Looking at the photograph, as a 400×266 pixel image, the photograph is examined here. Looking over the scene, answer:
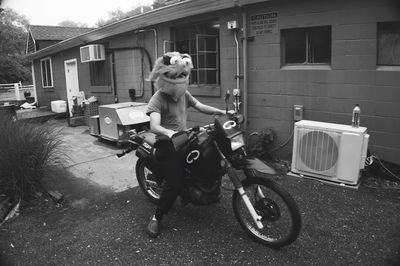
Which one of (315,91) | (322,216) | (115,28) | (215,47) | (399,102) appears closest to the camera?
(322,216)

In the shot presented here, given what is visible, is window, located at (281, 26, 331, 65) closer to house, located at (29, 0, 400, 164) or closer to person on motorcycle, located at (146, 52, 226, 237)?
house, located at (29, 0, 400, 164)

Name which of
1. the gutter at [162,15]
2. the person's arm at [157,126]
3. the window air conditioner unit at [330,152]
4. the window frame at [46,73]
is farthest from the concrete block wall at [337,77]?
the window frame at [46,73]

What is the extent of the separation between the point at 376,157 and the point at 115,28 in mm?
7010

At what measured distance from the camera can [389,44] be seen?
462 cm

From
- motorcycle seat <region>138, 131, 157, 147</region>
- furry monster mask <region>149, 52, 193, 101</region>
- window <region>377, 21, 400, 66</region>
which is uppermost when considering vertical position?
window <region>377, 21, 400, 66</region>

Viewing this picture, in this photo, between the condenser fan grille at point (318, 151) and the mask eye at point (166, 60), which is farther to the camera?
the condenser fan grille at point (318, 151)

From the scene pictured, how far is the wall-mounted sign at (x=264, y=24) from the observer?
5.54m

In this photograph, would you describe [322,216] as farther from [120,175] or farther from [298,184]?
[120,175]

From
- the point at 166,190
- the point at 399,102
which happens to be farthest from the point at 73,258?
the point at 399,102

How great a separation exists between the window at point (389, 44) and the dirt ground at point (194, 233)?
5.42ft

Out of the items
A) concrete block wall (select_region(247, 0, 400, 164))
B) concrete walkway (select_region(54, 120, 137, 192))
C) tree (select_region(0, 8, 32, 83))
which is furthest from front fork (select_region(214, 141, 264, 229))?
tree (select_region(0, 8, 32, 83))

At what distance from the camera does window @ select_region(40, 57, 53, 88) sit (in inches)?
588

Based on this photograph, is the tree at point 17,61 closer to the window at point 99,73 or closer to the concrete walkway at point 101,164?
the window at point 99,73

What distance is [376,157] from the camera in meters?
4.76
